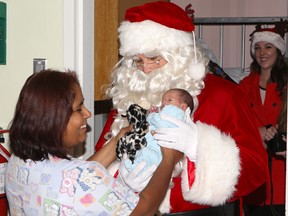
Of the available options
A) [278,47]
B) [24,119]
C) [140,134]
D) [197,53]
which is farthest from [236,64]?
[24,119]

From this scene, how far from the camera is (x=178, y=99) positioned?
7.16 feet

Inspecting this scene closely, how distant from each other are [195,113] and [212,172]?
1.02 ft

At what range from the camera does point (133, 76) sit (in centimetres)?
253

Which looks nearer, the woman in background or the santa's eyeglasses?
the santa's eyeglasses

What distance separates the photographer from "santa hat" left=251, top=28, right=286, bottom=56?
4070mm

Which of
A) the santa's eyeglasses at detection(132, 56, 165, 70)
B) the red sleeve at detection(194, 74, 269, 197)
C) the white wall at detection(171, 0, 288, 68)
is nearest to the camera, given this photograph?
the red sleeve at detection(194, 74, 269, 197)

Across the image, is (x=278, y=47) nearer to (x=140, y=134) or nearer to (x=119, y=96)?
(x=119, y=96)

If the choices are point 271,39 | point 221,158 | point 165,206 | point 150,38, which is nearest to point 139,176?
point 165,206

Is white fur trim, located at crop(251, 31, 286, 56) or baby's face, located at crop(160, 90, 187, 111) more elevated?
white fur trim, located at crop(251, 31, 286, 56)

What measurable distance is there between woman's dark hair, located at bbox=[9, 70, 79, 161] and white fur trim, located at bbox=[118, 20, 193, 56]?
73 cm

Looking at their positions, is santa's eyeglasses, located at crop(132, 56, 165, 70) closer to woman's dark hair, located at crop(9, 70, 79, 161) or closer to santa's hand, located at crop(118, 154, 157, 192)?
santa's hand, located at crop(118, 154, 157, 192)

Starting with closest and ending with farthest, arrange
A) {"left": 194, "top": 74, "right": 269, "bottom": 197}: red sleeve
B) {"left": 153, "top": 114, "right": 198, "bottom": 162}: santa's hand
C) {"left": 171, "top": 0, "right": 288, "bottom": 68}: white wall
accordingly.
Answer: {"left": 153, "top": 114, "right": 198, "bottom": 162}: santa's hand → {"left": 194, "top": 74, "right": 269, "bottom": 197}: red sleeve → {"left": 171, "top": 0, "right": 288, "bottom": 68}: white wall

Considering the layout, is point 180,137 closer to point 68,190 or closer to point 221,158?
point 221,158

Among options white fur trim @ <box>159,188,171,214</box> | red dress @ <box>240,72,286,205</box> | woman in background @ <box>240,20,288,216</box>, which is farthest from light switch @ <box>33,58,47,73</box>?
red dress @ <box>240,72,286,205</box>
